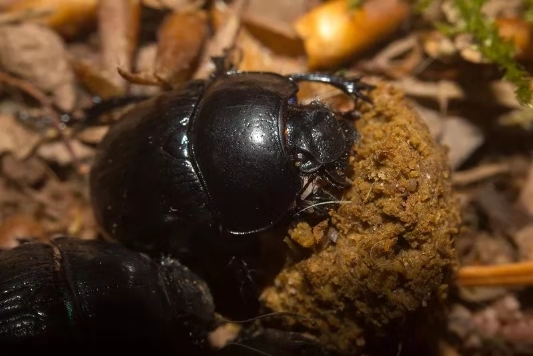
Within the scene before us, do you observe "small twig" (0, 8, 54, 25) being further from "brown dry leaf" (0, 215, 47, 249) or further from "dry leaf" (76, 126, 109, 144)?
"brown dry leaf" (0, 215, 47, 249)

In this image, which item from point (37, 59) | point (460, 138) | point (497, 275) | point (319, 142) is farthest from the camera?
point (37, 59)

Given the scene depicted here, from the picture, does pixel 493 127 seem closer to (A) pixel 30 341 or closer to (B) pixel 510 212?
(B) pixel 510 212

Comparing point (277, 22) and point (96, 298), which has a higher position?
point (277, 22)

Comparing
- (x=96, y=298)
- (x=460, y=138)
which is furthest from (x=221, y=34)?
(x=96, y=298)

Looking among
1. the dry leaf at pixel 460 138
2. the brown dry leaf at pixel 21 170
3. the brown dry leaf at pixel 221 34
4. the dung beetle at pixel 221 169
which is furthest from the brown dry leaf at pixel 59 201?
the dry leaf at pixel 460 138

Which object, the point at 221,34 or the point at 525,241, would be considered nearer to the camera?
the point at 525,241

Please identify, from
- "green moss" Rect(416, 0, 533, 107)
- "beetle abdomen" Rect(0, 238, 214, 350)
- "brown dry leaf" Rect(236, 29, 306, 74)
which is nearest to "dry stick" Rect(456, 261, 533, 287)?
"green moss" Rect(416, 0, 533, 107)

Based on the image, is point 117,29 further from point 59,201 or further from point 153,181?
point 153,181
